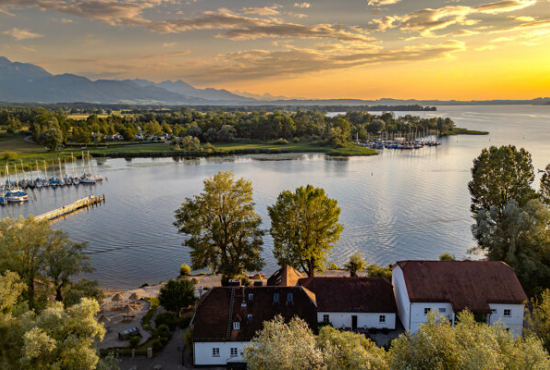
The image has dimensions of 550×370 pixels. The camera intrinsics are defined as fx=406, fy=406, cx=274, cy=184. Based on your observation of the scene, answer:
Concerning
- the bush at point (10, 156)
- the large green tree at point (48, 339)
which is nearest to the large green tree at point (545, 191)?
the large green tree at point (48, 339)

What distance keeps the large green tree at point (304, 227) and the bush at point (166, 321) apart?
12151 mm

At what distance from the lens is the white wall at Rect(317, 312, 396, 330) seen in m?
31.6

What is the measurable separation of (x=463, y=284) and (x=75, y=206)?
219ft

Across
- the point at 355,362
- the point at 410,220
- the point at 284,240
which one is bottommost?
the point at 410,220

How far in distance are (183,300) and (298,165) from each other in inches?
3383


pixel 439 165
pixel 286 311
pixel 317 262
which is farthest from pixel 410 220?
pixel 439 165

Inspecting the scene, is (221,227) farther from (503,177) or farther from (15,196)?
(15,196)

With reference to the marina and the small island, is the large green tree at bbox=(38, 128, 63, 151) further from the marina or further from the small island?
the marina

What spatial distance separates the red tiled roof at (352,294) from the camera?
31688 millimetres

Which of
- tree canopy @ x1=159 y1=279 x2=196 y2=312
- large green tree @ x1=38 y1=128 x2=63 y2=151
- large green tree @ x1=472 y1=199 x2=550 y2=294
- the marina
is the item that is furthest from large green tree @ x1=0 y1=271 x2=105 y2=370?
large green tree @ x1=38 y1=128 x2=63 y2=151

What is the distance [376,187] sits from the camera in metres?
85.3

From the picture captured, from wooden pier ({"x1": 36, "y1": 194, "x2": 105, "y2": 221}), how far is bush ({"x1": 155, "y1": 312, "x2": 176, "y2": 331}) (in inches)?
1699

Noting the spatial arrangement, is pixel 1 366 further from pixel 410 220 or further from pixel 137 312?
pixel 410 220

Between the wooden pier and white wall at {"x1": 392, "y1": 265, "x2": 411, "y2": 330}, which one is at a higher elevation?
white wall at {"x1": 392, "y1": 265, "x2": 411, "y2": 330}
